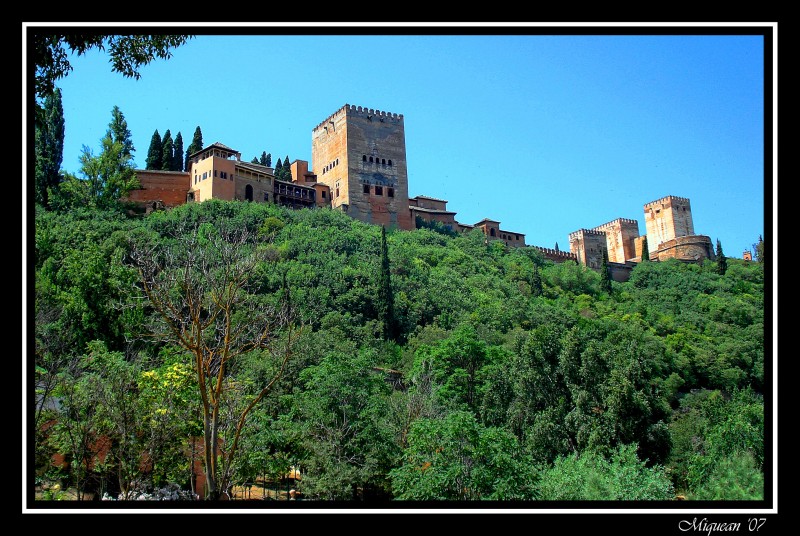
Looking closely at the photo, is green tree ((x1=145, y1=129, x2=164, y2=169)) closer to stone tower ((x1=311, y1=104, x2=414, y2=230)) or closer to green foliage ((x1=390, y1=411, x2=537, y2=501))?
stone tower ((x1=311, y1=104, x2=414, y2=230))

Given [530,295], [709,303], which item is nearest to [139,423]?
[530,295]

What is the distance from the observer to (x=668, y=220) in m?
82.4

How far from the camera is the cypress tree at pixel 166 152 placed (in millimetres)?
55562

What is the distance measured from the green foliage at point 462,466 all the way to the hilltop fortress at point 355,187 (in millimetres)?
38030

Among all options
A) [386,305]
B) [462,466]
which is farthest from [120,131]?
[462,466]

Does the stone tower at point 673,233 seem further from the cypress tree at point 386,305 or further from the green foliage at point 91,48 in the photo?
the green foliage at point 91,48

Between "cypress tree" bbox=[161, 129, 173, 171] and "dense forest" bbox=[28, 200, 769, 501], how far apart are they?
7518mm

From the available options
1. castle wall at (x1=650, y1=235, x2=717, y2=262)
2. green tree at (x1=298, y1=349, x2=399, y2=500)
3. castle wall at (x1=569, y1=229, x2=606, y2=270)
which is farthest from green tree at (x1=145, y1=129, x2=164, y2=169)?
castle wall at (x1=650, y1=235, x2=717, y2=262)

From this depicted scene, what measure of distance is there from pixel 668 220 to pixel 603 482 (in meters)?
72.7

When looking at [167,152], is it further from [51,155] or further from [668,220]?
[668,220]

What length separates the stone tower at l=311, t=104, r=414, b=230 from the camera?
206 feet

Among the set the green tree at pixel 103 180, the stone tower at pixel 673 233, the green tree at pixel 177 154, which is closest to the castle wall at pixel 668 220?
the stone tower at pixel 673 233
